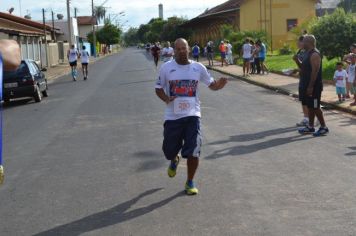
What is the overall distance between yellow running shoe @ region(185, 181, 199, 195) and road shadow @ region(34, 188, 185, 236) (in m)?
0.20

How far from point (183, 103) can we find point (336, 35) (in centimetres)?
1649

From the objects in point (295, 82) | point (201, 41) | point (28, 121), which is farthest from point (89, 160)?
point (201, 41)

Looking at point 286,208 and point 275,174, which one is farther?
point 275,174

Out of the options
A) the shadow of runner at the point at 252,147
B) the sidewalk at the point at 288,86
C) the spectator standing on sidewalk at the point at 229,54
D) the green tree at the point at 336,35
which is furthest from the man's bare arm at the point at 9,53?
the spectator standing on sidewalk at the point at 229,54

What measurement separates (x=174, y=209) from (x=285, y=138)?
4402mm

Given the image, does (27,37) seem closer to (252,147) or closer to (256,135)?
(256,135)

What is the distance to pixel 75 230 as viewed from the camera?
5.33 meters

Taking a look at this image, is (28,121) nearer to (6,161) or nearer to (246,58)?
(6,161)

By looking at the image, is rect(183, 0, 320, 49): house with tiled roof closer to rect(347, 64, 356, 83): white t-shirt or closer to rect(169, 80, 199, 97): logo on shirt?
rect(347, 64, 356, 83): white t-shirt

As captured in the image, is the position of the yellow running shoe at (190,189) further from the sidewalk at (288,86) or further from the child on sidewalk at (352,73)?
the child on sidewalk at (352,73)

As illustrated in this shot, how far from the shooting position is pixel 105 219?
562cm

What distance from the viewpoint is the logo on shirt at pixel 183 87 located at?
252 inches

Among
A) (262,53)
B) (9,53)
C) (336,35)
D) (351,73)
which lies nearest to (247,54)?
(262,53)

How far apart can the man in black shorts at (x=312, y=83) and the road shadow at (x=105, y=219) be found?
4.61 metres
